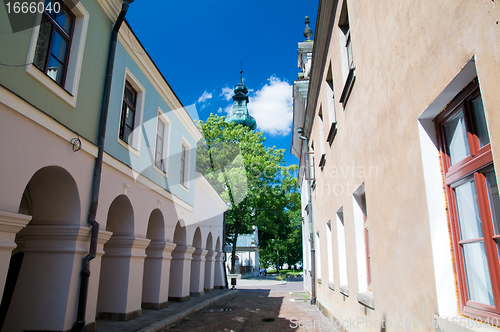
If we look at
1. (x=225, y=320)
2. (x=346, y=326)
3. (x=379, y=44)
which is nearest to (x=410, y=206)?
(x=379, y=44)

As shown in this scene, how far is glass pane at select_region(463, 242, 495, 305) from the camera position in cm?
250

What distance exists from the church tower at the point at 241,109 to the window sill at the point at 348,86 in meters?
55.1

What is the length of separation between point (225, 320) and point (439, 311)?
829cm

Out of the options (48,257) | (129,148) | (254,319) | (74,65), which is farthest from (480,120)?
(254,319)

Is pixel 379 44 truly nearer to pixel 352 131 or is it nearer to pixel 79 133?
pixel 352 131

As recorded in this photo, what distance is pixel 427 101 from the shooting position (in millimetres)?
3027

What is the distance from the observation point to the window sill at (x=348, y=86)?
221 inches

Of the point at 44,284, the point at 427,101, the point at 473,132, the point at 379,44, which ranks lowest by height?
the point at 44,284

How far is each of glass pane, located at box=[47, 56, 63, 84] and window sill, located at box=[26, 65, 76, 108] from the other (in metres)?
0.31

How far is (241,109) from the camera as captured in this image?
63.4m

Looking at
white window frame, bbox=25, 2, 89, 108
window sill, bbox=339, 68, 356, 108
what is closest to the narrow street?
window sill, bbox=339, 68, 356, 108

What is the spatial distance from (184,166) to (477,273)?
477 inches

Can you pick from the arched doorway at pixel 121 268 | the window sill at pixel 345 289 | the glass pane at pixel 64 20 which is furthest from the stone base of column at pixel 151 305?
the glass pane at pixel 64 20

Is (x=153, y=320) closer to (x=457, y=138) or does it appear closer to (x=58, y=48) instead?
(x=58, y=48)
